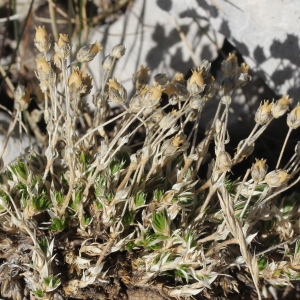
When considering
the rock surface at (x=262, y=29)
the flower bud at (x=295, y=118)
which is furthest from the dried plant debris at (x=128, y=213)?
the rock surface at (x=262, y=29)

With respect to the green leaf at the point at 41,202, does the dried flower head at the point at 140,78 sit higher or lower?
higher

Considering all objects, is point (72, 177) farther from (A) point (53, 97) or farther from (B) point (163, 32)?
(B) point (163, 32)

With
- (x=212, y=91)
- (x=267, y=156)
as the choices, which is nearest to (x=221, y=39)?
(x=267, y=156)

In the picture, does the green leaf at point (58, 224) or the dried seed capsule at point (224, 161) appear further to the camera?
the green leaf at point (58, 224)

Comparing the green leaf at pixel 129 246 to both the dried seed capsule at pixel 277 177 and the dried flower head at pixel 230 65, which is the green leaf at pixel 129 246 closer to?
the dried seed capsule at pixel 277 177

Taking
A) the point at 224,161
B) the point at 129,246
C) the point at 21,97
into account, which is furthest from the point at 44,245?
the point at 224,161

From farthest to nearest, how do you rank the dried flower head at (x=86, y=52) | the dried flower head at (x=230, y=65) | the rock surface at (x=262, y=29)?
the rock surface at (x=262, y=29), the dried flower head at (x=230, y=65), the dried flower head at (x=86, y=52)

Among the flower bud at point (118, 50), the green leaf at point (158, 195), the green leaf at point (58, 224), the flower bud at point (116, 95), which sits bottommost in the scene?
the green leaf at point (58, 224)

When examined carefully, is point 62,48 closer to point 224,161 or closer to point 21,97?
point 21,97

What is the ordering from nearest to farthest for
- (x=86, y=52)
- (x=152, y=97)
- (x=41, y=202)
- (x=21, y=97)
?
1. (x=152, y=97)
2. (x=86, y=52)
3. (x=41, y=202)
4. (x=21, y=97)
